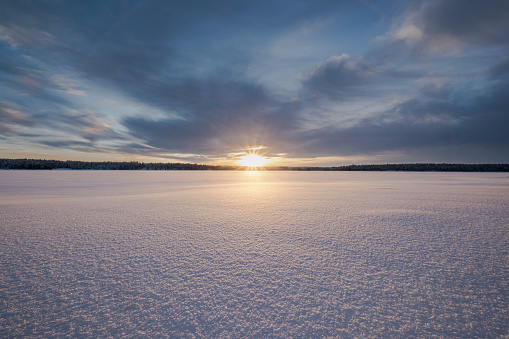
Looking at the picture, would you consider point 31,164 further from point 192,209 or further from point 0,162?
→ point 192,209

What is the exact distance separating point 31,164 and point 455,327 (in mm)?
52534

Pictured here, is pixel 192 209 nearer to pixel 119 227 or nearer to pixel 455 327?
pixel 119 227

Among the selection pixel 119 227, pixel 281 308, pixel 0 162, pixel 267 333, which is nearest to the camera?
pixel 267 333

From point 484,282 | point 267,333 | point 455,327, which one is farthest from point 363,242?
point 267,333

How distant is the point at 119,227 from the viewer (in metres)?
2.71

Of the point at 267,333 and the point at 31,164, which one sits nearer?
the point at 267,333

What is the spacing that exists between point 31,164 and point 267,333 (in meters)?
51.9

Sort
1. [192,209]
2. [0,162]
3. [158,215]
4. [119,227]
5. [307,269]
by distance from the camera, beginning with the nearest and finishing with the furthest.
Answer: [307,269] < [119,227] < [158,215] < [192,209] < [0,162]

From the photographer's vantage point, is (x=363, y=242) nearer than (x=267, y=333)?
→ No

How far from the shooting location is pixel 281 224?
284 cm

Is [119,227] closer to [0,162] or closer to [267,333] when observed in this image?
[267,333]

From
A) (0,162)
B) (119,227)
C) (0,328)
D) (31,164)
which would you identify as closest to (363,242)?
(0,328)

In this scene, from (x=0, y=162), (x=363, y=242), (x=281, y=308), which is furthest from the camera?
(x=0, y=162)

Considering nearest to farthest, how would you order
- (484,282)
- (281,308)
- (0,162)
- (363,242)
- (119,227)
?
1. (281,308)
2. (484,282)
3. (363,242)
4. (119,227)
5. (0,162)
